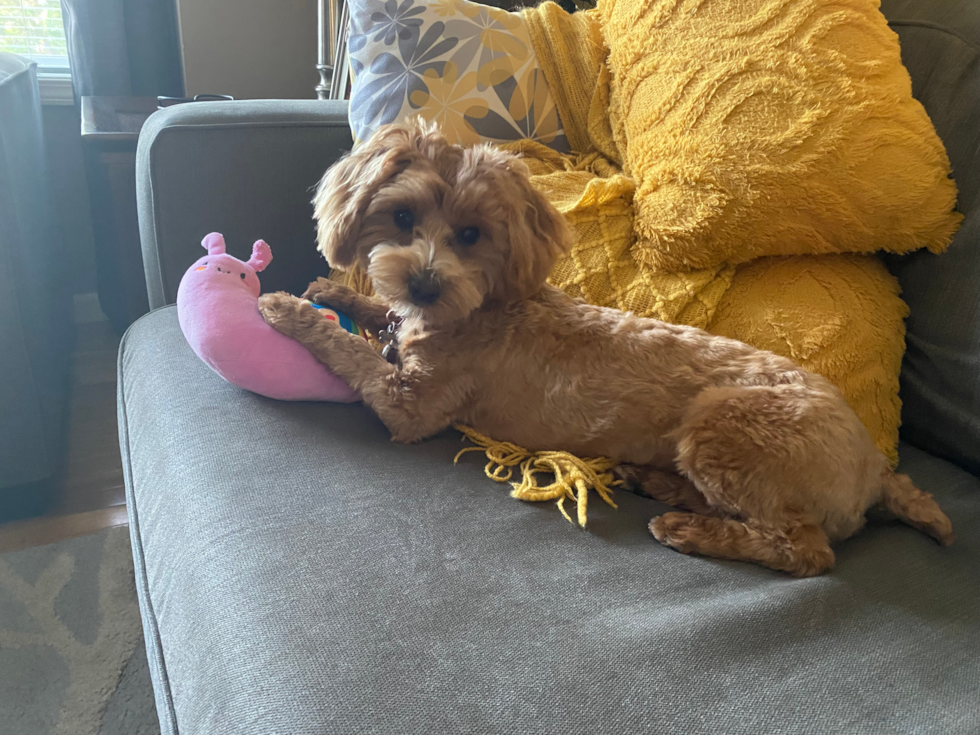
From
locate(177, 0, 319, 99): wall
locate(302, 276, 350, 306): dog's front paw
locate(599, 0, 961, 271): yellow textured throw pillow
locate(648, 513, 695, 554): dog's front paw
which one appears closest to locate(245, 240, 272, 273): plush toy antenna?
locate(302, 276, 350, 306): dog's front paw

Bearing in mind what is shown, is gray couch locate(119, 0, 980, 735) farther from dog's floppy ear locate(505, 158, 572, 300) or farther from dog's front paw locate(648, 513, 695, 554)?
dog's floppy ear locate(505, 158, 572, 300)

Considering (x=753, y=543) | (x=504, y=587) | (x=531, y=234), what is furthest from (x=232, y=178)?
(x=753, y=543)

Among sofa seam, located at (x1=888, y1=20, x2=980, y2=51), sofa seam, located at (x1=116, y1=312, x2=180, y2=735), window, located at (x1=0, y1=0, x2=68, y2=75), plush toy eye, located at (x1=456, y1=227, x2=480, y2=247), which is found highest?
sofa seam, located at (x1=888, y1=20, x2=980, y2=51)

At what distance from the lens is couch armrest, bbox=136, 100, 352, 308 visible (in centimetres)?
159

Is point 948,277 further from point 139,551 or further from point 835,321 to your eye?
point 139,551

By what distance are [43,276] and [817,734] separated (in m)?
2.28

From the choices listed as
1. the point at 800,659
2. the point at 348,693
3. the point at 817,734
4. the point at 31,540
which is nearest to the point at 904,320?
the point at 800,659

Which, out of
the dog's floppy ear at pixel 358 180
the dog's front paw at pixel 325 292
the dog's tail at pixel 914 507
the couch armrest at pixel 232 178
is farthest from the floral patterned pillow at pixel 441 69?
the dog's tail at pixel 914 507

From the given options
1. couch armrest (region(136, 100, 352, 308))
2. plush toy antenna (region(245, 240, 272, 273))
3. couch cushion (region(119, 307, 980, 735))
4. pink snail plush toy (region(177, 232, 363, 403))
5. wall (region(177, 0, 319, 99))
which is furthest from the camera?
wall (region(177, 0, 319, 99))

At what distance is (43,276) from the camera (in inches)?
81.6

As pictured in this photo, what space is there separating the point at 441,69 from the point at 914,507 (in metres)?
1.37

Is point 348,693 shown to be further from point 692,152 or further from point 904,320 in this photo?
point 904,320

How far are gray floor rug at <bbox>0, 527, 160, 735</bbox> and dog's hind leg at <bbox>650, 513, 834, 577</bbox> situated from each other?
113 centimetres

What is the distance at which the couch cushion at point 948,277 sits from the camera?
54.5 inches
